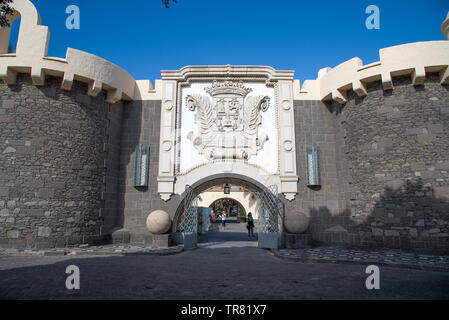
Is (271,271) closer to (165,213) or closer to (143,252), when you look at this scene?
(143,252)

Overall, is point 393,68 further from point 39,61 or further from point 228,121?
point 39,61

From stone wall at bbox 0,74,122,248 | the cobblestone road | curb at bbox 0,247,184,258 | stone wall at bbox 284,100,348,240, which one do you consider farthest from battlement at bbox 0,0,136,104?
stone wall at bbox 284,100,348,240

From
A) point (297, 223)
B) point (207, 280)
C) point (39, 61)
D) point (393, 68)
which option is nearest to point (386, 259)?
point (297, 223)

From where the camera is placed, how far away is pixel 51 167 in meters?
9.42

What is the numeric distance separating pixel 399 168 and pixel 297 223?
373 centimetres

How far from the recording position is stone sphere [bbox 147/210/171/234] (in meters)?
10.1

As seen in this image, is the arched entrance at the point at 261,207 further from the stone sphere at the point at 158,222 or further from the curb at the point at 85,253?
the curb at the point at 85,253

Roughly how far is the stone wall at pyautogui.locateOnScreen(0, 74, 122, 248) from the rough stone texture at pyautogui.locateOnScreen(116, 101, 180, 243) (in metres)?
0.73

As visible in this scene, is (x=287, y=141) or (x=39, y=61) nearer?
(x=39, y=61)

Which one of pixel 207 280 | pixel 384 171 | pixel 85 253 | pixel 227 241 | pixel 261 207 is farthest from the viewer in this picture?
pixel 227 241

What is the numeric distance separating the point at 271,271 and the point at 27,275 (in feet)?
15.4

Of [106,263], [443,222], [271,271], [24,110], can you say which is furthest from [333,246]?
[24,110]

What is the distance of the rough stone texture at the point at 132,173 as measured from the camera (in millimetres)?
10992

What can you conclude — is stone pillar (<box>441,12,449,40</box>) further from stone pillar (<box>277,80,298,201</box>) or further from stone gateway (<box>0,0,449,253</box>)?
stone pillar (<box>277,80,298,201</box>)
